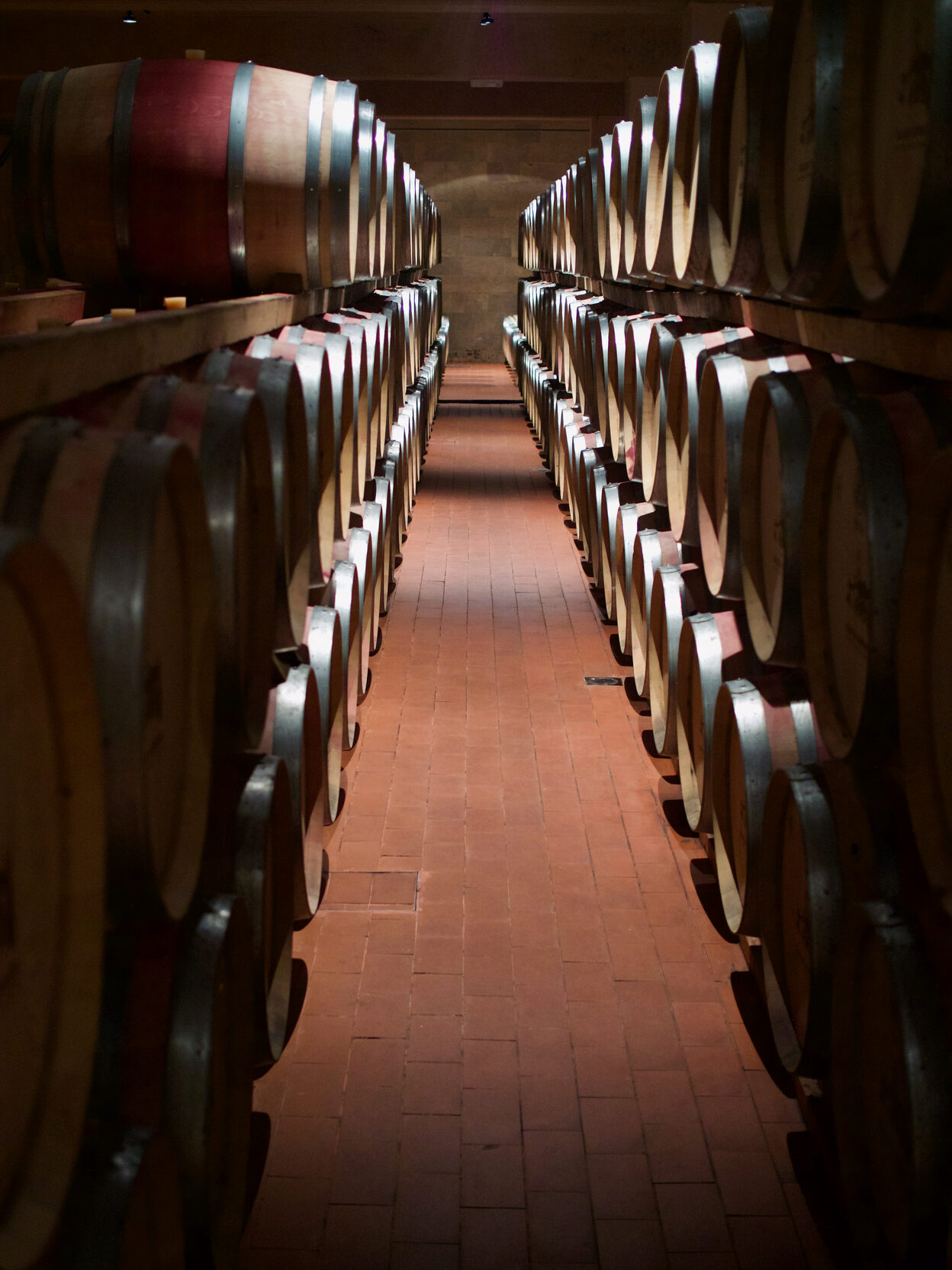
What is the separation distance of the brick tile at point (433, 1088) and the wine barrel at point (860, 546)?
1.26 meters

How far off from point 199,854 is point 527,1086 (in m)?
1.34

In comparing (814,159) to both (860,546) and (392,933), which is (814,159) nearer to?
(860,546)

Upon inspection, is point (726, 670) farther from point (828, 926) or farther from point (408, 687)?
point (408, 687)

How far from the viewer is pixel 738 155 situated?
10.2 ft

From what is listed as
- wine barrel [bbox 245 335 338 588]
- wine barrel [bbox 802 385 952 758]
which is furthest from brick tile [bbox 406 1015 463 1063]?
wine barrel [bbox 802 385 952 758]

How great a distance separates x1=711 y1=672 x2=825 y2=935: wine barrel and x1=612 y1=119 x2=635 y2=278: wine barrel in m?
3.18

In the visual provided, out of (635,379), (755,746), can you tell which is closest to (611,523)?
(635,379)

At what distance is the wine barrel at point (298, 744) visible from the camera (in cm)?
280

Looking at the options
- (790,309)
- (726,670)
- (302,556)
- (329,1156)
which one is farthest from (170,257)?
(329,1156)

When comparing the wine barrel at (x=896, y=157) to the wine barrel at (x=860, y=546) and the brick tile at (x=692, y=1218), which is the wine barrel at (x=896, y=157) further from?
the brick tile at (x=692, y=1218)

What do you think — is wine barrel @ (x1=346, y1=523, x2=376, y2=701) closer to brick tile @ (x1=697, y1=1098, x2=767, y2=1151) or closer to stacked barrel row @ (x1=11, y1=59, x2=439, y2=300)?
stacked barrel row @ (x1=11, y1=59, x2=439, y2=300)

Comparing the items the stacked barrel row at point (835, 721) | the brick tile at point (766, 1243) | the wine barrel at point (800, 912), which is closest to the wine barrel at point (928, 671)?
the stacked barrel row at point (835, 721)

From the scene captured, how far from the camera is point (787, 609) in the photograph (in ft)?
8.11

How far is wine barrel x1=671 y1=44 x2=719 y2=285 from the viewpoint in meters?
3.45
